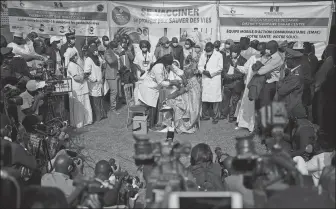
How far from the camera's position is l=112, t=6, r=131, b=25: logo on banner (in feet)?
38.2

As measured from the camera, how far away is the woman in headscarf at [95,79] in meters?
8.62

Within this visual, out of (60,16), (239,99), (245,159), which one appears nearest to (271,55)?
(239,99)

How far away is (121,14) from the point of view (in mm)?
11664

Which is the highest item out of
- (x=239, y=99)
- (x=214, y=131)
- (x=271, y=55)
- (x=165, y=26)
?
(x=165, y=26)

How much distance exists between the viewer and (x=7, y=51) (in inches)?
275

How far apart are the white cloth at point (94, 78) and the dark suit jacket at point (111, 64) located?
0.45 metres

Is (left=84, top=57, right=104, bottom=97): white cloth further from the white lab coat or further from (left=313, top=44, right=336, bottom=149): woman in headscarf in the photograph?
(left=313, top=44, right=336, bottom=149): woman in headscarf

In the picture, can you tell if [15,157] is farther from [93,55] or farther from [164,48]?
[164,48]

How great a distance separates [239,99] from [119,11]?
458cm

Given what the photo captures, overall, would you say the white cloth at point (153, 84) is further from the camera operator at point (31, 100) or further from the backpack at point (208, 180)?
the backpack at point (208, 180)

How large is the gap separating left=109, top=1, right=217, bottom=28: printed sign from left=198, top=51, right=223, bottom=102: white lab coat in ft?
8.65

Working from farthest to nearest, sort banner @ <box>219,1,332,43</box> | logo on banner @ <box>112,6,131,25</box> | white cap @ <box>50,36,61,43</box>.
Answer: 1. logo on banner @ <box>112,6,131,25</box>
2. white cap @ <box>50,36,61,43</box>
3. banner @ <box>219,1,332,43</box>

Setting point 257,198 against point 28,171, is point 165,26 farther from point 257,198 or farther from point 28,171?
point 257,198

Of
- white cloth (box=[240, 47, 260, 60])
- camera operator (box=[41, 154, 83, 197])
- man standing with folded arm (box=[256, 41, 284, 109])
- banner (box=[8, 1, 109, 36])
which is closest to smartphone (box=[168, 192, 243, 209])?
camera operator (box=[41, 154, 83, 197])
